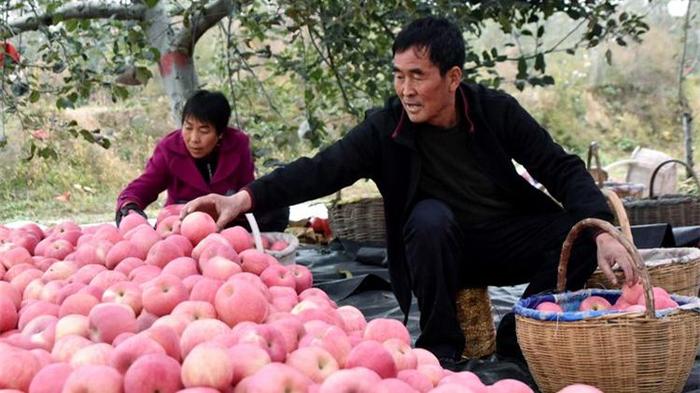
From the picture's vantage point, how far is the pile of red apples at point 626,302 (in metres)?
2.29

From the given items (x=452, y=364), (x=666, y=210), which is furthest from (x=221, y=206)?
(x=666, y=210)

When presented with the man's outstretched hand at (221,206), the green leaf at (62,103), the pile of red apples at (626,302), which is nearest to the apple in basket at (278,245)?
the man's outstretched hand at (221,206)

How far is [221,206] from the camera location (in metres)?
2.42

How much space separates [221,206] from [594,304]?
107cm

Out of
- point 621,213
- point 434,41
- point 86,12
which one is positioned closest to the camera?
point 434,41

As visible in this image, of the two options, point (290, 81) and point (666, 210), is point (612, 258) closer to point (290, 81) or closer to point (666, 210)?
point (666, 210)

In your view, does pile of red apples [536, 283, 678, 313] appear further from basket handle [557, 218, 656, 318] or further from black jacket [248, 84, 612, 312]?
black jacket [248, 84, 612, 312]

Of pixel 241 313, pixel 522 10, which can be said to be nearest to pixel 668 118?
pixel 522 10

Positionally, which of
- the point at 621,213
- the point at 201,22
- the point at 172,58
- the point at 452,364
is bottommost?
the point at 452,364

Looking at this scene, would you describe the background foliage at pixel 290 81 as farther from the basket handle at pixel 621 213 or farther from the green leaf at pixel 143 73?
the basket handle at pixel 621 213

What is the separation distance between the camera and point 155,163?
386 centimetres

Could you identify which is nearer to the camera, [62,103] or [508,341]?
[508,341]

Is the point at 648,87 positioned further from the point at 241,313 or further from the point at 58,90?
the point at 241,313

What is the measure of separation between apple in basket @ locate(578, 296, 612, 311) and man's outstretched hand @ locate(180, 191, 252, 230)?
976 millimetres
